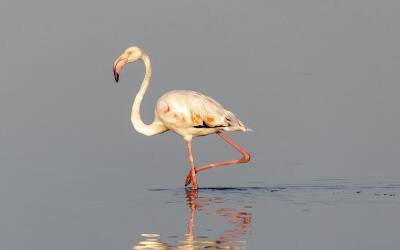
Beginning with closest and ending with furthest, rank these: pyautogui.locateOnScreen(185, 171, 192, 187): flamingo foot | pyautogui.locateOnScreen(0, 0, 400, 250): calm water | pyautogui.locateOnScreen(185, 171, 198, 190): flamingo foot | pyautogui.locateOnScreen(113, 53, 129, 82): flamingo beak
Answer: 1. pyautogui.locateOnScreen(0, 0, 400, 250): calm water
2. pyautogui.locateOnScreen(185, 171, 198, 190): flamingo foot
3. pyautogui.locateOnScreen(185, 171, 192, 187): flamingo foot
4. pyautogui.locateOnScreen(113, 53, 129, 82): flamingo beak

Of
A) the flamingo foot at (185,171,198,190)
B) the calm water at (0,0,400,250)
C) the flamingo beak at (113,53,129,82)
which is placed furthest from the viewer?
the flamingo beak at (113,53,129,82)

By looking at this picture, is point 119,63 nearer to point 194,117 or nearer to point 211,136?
point 194,117

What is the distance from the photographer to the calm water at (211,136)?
950 centimetres

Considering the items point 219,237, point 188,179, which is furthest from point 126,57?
point 219,237

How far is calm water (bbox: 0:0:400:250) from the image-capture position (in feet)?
31.2

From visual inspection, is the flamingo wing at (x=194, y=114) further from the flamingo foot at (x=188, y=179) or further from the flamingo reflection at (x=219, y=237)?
the flamingo reflection at (x=219, y=237)

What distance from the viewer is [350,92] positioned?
16.4 meters

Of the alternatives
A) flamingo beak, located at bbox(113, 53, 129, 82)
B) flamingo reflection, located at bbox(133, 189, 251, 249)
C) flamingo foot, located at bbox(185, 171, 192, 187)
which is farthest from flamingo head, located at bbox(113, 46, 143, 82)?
flamingo reflection, located at bbox(133, 189, 251, 249)

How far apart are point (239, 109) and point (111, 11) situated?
24.1 feet

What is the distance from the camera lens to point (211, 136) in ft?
46.6

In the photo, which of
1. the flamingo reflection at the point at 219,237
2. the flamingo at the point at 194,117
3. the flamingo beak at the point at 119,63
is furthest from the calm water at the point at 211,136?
the flamingo beak at the point at 119,63

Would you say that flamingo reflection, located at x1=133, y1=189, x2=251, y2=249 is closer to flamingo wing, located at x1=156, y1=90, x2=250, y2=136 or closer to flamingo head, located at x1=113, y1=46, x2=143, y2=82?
flamingo wing, located at x1=156, y1=90, x2=250, y2=136

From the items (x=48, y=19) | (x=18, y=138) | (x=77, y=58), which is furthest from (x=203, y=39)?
(x=18, y=138)

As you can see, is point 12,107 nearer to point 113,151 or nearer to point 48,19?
point 113,151
